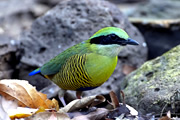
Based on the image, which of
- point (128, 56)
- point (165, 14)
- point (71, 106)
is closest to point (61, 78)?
point (71, 106)

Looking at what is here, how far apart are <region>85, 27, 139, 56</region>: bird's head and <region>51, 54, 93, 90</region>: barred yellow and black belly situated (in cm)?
29

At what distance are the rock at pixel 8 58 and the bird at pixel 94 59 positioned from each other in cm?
161

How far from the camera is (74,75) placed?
15.0ft

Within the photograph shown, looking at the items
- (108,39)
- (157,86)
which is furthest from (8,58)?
(157,86)

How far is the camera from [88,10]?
20.3 feet

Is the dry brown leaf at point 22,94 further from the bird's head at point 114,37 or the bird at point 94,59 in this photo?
the bird's head at point 114,37

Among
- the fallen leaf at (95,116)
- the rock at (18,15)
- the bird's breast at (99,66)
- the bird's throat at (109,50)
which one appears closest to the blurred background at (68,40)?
the bird's breast at (99,66)

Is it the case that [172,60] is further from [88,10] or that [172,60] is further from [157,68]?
[88,10]

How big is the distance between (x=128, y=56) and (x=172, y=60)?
156cm

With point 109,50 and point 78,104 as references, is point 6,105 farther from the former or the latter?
point 109,50

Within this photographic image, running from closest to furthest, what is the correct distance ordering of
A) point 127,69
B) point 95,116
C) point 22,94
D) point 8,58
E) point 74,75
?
point 95,116, point 22,94, point 74,75, point 8,58, point 127,69

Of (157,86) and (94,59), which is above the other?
(94,59)

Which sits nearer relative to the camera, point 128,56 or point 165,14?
point 128,56

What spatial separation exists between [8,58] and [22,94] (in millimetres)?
2283
